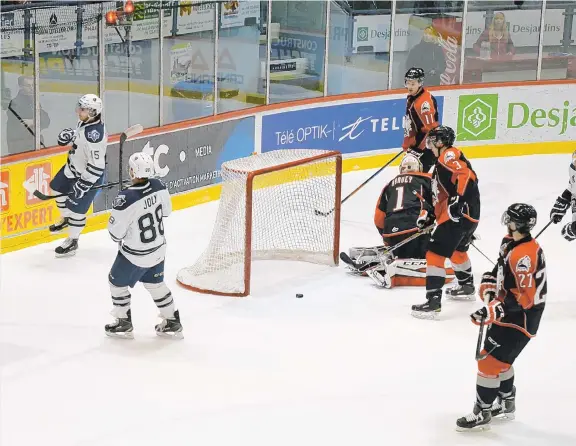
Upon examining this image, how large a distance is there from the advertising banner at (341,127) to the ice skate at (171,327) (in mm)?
3763

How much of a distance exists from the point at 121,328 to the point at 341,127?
468 cm

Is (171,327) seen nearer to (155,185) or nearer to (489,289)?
(155,185)

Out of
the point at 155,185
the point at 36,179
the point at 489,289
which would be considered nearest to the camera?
the point at 489,289

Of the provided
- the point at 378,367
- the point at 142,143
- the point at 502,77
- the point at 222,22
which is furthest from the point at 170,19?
the point at 378,367

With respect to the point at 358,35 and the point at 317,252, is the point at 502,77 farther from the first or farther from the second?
the point at 317,252

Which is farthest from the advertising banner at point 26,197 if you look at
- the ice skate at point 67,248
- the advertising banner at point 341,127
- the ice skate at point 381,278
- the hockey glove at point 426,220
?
the hockey glove at point 426,220

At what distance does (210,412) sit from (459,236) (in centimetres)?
201

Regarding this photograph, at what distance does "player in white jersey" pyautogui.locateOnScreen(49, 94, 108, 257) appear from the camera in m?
7.37

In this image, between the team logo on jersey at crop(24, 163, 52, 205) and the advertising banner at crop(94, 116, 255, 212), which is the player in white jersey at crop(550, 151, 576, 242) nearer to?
the advertising banner at crop(94, 116, 255, 212)

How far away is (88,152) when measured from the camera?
7.43 m

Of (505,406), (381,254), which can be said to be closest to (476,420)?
(505,406)

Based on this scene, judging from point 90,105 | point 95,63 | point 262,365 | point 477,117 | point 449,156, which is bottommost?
point 262,365

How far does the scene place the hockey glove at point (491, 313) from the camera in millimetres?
4941

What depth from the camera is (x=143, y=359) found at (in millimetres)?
5914
